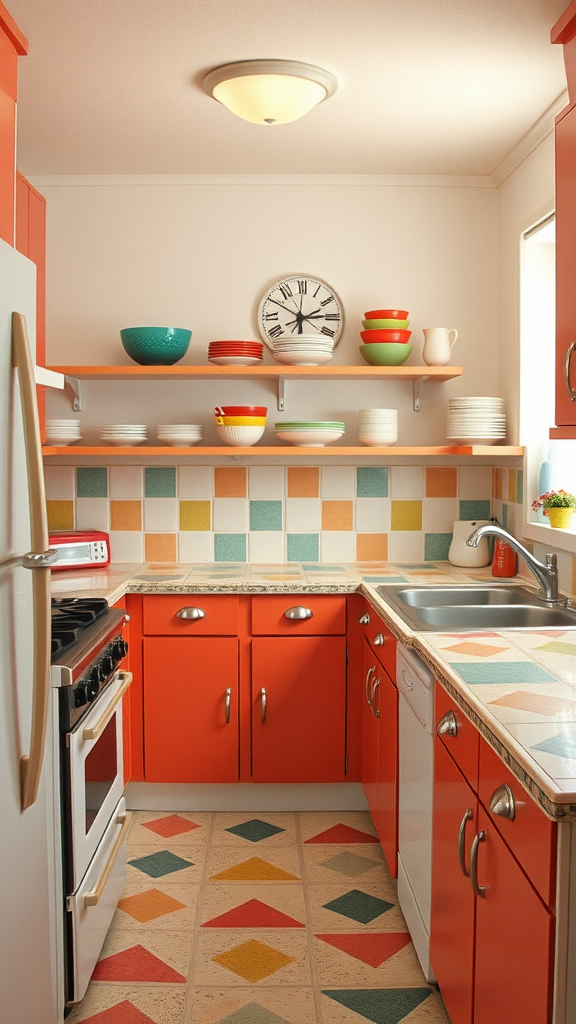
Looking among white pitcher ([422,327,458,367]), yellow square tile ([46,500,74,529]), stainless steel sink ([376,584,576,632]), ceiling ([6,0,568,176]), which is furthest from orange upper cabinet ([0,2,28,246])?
white pitcher ([422,327,458,367])

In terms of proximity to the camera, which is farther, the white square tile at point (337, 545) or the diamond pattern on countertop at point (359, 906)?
the white square tile at point (337, 545)

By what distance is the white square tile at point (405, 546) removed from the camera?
3.81m

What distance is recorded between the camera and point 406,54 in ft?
8.23

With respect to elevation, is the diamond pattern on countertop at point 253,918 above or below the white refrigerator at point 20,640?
below

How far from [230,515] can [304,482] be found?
0.34 meters

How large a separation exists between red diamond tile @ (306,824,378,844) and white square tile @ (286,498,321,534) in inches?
47.2

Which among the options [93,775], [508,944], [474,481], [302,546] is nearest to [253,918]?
[93,775]

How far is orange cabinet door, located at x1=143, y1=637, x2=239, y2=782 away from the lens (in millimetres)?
3301

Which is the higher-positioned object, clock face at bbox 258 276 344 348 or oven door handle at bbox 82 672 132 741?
clock face at bbox 258 276 344 348

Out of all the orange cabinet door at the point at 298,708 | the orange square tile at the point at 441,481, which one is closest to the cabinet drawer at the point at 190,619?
the orange cabinet door at the point at 298,708

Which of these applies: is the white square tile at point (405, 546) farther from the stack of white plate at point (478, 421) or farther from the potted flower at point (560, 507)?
the potted flower at point (560, 507)

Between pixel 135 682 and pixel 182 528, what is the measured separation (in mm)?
735

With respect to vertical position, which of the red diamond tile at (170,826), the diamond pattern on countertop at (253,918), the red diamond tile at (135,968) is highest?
the red diamond tile at (170,826)

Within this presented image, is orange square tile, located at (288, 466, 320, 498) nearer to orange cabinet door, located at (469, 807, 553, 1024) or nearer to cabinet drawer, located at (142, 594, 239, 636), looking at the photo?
cabinet drawer, located at (142, 594, 239, 636)
